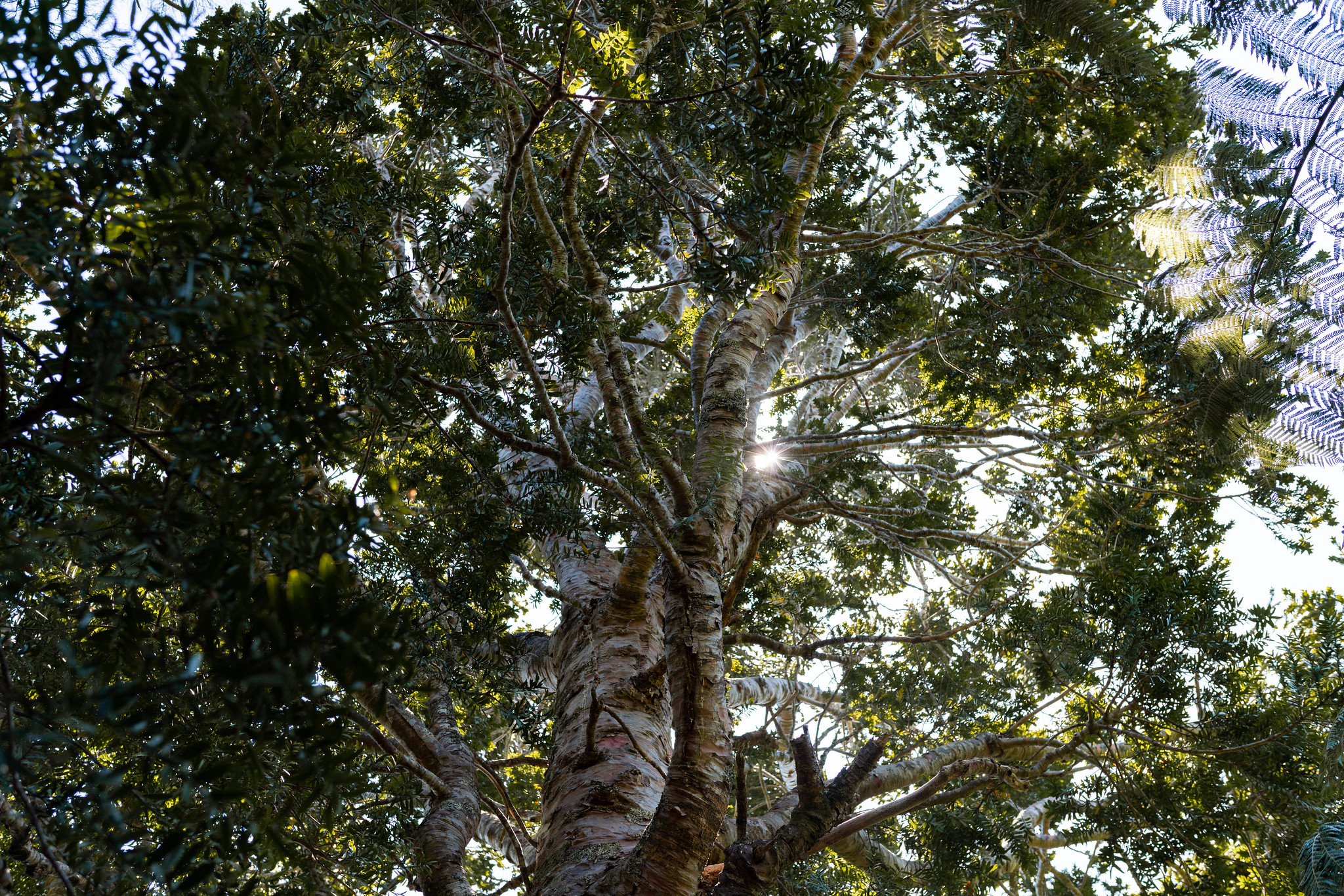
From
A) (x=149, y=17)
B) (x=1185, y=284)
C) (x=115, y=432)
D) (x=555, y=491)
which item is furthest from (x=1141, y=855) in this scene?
(x=149, y=17)

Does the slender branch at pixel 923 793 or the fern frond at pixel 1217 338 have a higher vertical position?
the fern frond at pixel 1217 338

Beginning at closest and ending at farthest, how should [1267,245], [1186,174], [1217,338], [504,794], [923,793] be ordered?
1. [1267,245]
2. [1186,174]
3. [1217,338]
4. [923,793]
5. [504,794]

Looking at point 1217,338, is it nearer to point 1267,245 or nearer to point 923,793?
point 1267,245

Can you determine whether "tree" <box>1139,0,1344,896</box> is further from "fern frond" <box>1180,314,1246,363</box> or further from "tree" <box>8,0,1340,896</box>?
"tree" <box>8,0,1340,896</box>

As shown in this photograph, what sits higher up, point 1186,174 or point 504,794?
point 1186,174

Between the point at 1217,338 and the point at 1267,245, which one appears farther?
the point at 1217,338

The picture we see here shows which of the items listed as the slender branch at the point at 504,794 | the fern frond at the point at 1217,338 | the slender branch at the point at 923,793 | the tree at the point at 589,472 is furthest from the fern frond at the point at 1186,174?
the slender branch at the point at 504,794

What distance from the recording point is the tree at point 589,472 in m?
1.26

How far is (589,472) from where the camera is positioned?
8.32ft

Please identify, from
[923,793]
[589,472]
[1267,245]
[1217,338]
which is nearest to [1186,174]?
[1267,245]

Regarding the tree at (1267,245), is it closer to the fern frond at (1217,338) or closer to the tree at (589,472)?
the fern frond at (1217,338)

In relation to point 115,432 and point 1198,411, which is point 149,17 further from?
point 1198,411

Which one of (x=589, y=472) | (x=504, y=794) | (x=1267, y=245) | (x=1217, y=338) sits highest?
(x=1217, y=338)

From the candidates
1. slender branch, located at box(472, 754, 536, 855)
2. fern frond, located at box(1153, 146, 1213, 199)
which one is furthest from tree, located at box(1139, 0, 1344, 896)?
slender branch, located at box(472, 754, 536, 855)
